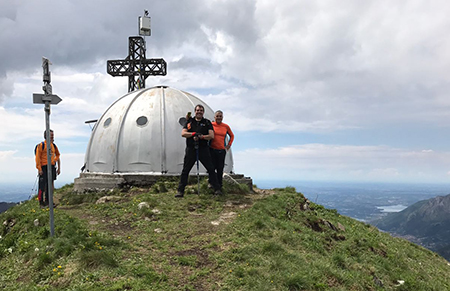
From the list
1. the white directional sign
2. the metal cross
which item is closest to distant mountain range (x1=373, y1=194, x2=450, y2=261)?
the metal cross

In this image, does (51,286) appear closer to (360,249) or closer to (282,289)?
(282,289)

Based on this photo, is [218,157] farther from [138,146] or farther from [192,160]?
[138,146]

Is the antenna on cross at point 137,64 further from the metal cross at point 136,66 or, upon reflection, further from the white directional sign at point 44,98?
the white directional sign at point 44,98

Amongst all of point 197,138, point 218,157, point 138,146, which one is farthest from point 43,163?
point 218,157

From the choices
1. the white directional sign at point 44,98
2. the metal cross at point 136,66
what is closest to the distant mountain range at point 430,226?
the metal cross at point 136,66

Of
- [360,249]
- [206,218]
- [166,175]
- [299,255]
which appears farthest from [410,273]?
[166,175]

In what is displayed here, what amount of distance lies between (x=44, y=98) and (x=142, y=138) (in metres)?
7.41

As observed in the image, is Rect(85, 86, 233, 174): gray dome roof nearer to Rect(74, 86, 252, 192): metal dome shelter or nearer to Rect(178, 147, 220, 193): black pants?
Rect(74, 86, 252, 192): metal dome shelter

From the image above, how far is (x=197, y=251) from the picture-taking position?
6.97 meters

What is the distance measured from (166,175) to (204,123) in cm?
407

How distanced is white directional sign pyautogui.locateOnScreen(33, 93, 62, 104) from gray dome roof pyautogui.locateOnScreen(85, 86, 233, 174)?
23.7 feet

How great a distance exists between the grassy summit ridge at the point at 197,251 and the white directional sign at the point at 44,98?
3127 mm

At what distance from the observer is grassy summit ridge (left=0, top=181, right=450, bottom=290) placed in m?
5.80

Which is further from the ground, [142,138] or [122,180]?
[142,138]
